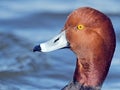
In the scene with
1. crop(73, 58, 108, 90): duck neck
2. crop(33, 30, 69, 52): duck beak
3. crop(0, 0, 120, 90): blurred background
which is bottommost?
crop(73, 58, 108, 90): duck neck

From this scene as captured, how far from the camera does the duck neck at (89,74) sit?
282 inches

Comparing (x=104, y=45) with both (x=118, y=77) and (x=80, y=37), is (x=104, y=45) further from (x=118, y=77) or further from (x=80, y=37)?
(x=118, y=77)

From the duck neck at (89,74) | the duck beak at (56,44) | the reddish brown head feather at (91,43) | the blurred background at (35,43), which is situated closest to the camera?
the reddish brown head feather at (91,43)

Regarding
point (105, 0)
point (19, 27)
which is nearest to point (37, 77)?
point (19, 27)

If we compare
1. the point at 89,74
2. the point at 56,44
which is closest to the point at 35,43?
the point at 56,44

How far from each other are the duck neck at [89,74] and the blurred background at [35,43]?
1.83 metres

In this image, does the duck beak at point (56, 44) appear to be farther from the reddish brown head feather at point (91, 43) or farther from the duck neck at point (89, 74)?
the duck neck at point (89, 74)

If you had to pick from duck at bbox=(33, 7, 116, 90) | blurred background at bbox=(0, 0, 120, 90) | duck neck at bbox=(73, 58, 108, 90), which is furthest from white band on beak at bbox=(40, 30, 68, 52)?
blurred background at bbox=(0, 0, 120, 90)

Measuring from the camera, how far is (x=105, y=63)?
7.11 m

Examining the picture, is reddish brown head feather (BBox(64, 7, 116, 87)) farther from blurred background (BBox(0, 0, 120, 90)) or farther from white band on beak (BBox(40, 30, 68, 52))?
blurred background (BBox(0, 0, 120, 90))

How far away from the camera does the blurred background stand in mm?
9391

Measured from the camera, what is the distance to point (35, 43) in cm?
1005

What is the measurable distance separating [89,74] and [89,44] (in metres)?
0.28

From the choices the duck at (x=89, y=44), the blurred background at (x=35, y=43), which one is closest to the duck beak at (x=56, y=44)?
the duck at (x=89, y=44)
